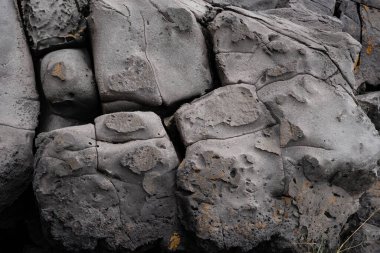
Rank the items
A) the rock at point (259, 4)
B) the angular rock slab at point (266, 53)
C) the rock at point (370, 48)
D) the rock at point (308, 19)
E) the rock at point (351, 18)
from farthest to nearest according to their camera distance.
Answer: the rock at point (351, 18)
the rock at point (370, 48)
the rock at point (259, 4)
the rock at point (308, 19)
the angular rock slab at point (266, 53)

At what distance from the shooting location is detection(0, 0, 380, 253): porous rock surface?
2781 millimetres

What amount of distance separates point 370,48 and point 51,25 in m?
2.49

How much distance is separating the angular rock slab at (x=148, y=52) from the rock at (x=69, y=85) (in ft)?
0.25

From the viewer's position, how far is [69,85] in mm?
2996

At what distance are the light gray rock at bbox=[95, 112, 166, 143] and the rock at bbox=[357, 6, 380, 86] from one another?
2.05 metres

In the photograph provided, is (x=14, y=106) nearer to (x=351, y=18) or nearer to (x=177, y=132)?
(x=177, y=132)

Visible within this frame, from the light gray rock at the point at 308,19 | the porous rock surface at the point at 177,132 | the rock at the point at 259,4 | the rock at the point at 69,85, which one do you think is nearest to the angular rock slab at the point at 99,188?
the porous rock surface at the point at 177,132

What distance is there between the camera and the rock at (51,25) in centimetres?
314

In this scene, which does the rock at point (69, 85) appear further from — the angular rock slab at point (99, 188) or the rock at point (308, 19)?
the rock at point (308, 19)

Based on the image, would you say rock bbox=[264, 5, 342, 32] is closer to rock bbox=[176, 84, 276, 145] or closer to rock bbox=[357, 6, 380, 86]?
rock bbox=[357, 6, 380, 86]

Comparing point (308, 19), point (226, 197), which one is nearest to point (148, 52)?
point (226, 197)

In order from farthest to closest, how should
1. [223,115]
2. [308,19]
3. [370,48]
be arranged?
[370,48] < [308,19] < [223,115]

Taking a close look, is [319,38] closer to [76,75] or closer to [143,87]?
[143,87]

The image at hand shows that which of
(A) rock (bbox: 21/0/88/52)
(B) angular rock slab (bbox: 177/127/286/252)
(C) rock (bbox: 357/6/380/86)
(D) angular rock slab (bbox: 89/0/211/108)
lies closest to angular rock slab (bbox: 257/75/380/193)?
(B) angular rock slab (bbox: 177/127/286/252)
